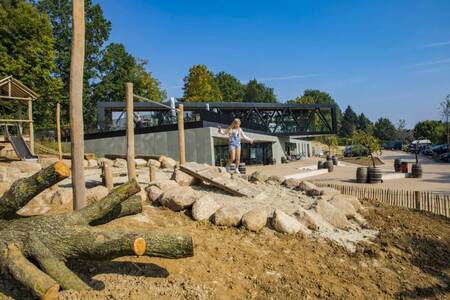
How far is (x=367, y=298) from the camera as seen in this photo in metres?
3.85


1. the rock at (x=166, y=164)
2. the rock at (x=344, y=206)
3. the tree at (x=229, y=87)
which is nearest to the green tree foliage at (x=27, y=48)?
the rock at (x=166, y=164)

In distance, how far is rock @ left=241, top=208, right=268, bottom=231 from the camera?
5279 mm

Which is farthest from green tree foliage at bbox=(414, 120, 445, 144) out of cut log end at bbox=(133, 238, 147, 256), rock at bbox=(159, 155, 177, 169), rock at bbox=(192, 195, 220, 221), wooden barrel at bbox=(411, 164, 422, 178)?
cut log end at bbox=(133, 238, 147, 256)

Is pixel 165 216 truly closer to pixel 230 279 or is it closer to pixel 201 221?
pixel 201 221

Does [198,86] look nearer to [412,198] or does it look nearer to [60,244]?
[412,198]

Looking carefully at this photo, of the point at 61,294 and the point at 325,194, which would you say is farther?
the point at 325,194

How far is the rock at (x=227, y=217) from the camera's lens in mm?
5359

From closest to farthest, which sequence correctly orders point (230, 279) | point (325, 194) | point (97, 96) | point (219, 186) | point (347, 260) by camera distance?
point (230, 279) < point (347, 260) < point (219, 186) < point (325, 194) < point (97, 96)

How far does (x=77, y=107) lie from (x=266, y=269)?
10.8 feet

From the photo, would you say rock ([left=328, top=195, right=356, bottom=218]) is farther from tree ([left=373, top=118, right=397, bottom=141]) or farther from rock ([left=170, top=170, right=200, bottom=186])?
tree ([left=373, top=118, right=397, bottom=141])

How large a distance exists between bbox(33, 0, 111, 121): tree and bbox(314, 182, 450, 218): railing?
33667mm

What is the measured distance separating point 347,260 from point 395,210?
158 inches

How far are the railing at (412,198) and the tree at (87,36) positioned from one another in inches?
1325

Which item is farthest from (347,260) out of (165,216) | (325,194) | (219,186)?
(325,194)
